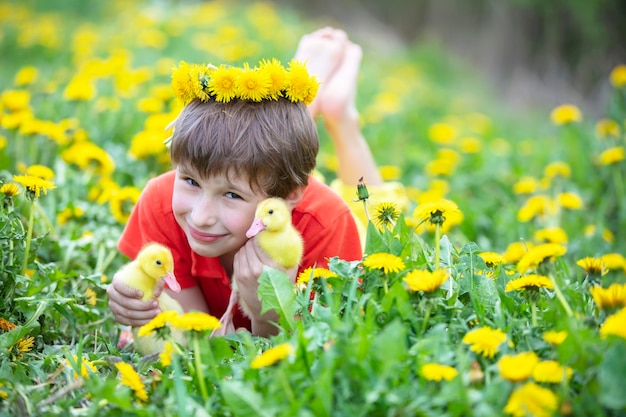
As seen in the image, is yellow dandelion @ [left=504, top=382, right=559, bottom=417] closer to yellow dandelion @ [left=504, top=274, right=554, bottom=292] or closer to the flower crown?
yellow dandelion @ [left=504, top=274, right=554, bottom=292]

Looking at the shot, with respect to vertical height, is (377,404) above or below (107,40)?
below

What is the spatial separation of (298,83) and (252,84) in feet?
0.49

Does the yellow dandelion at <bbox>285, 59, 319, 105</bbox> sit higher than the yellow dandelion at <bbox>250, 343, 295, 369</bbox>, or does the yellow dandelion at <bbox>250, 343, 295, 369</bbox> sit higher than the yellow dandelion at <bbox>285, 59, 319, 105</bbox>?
the yellow dandelion at <bbox>285, 59, 319, 105</bbox>

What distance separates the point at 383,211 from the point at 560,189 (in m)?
2.32

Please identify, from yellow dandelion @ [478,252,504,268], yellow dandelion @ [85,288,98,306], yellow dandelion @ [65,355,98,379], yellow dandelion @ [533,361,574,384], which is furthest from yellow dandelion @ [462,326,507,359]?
yellow dandelion @ [85,288,98,306]

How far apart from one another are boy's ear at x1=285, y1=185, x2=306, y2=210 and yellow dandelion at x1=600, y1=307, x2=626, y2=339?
969mm

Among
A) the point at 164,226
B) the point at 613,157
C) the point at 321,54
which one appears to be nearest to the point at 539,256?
the point at 164,226

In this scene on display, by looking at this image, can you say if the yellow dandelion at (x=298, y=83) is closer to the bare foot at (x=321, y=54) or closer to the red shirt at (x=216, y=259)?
the red shirt at (x=216, y=259)

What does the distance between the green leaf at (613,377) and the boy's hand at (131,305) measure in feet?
3.86

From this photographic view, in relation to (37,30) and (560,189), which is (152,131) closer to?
(560,189)

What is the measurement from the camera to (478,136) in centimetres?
569

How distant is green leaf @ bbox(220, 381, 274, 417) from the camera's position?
1.37 meters

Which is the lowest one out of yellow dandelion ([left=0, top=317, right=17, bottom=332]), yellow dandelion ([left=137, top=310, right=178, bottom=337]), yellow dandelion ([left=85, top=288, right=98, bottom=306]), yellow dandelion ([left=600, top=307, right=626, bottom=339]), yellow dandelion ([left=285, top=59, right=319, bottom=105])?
yellow dandelion ([left=85, top=288, right=98, bottom=306])

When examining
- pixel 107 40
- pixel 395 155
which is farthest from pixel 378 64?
pixel 395 155
